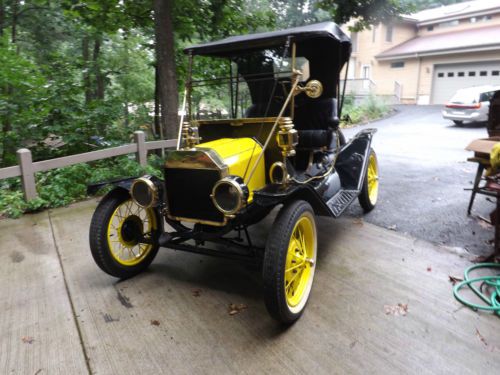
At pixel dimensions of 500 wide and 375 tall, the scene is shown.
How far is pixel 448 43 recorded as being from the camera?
18844 mm

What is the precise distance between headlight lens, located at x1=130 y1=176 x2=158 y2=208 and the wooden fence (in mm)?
2958

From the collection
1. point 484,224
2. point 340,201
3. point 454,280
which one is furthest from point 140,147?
point 484,224

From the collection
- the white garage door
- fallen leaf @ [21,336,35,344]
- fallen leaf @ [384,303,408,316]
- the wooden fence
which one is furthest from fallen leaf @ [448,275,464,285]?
the white garage door

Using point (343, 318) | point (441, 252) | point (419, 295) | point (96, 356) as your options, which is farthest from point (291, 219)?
point (441, 252)

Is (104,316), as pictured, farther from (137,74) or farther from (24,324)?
(137,74)

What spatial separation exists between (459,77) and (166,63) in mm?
17758

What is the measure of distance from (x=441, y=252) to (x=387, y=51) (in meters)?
22.0

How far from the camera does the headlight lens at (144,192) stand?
2.90m

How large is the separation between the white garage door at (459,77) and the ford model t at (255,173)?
16786 mm

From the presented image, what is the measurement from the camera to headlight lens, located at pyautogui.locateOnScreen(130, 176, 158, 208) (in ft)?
9.50

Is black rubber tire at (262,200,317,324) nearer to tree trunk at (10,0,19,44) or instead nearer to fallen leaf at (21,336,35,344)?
fallen leaf at (21,336,35,344)

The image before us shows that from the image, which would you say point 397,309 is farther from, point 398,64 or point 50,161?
point 398,64

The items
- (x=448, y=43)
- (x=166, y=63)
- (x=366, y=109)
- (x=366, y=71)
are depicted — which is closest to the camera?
(x=166, y=63)

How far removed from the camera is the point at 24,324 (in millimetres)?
2613
